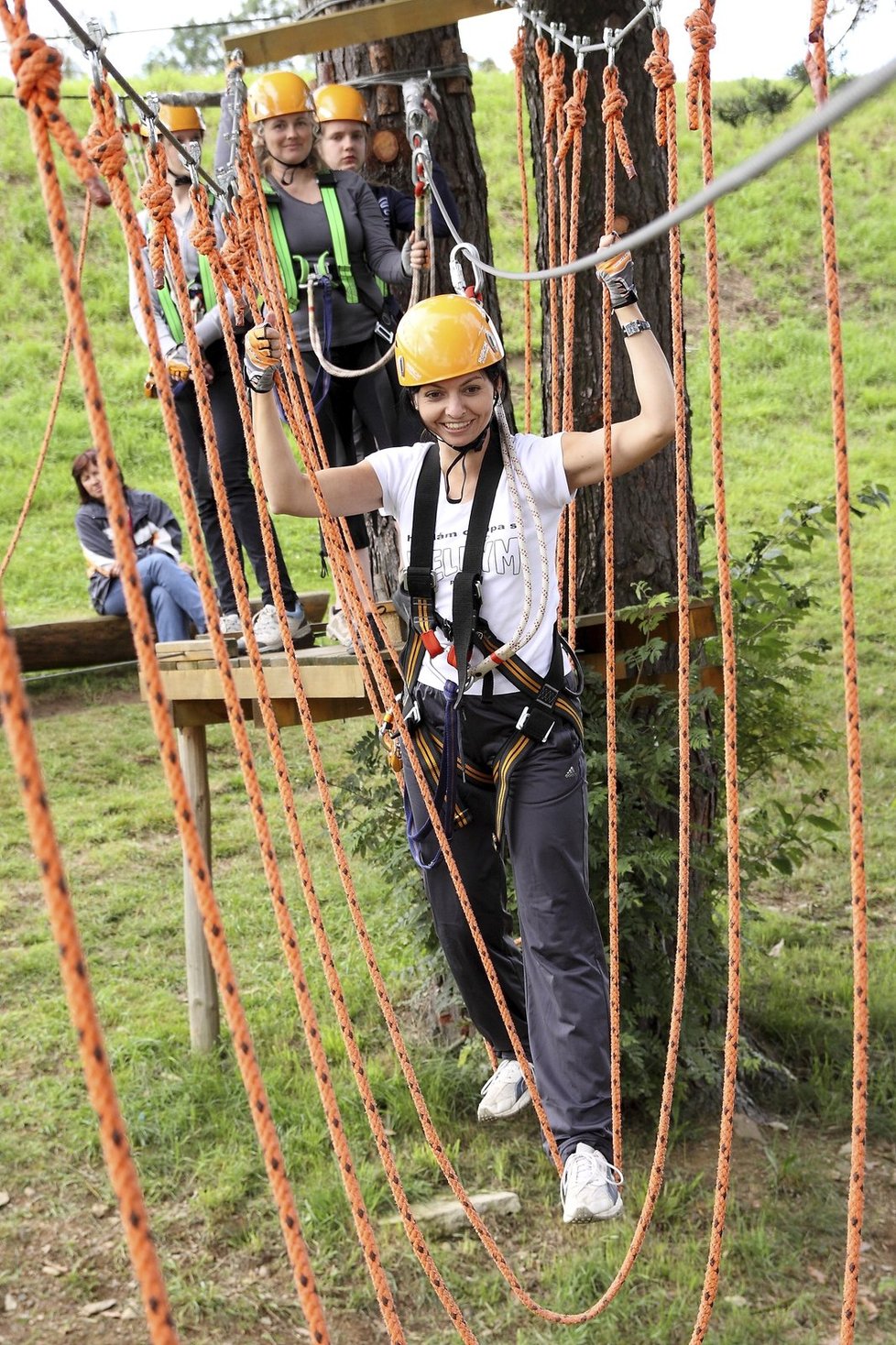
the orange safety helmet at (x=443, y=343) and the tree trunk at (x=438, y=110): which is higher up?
the tree trunk at (x=438, y=110)

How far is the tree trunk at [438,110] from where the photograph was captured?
3.76 meters

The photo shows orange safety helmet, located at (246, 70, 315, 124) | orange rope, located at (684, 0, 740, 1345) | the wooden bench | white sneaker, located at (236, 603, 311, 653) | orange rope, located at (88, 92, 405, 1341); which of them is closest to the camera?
orange rope, located at (88, 92, 405, 1341)

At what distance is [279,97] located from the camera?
3246 millimetres

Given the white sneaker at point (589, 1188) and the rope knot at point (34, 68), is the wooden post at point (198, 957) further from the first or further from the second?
the rope knot at point (34, 68)

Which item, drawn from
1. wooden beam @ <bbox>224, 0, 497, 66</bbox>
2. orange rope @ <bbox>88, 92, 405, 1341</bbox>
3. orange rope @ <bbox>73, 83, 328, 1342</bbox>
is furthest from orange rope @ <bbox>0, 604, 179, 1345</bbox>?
wooden beam @ <bbox>224, 0, 497, 66</bbox>

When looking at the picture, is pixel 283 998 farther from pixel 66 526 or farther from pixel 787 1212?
pixel 66 526

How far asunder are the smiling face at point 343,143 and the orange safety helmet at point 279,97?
A: 0.19 metres

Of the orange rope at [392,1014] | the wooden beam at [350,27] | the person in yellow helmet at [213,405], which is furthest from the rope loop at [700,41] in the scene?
the person in yellow helmet at [213,405]

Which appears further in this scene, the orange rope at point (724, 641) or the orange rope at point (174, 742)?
the orange rope at point (724, 641)

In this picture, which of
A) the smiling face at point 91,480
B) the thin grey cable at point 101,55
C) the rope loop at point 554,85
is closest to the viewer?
the thin grey cable at point 101,55

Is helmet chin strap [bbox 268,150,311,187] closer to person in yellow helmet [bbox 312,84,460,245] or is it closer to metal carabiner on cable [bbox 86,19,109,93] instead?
person in yellow helmet [bbox 312,84,460,245]

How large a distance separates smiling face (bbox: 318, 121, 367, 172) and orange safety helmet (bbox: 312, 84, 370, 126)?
0.04ft

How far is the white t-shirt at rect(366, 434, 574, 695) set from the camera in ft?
7.65

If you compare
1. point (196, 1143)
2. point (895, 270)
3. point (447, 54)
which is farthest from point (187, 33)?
point (196, 1143)
